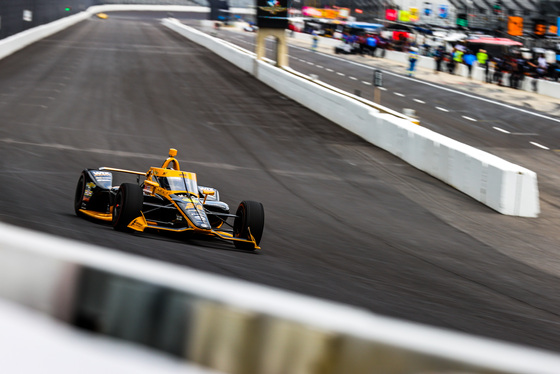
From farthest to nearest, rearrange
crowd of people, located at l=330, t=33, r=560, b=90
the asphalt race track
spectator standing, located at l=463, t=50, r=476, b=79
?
spectator standing, located at l=463, t=50, r=476, b=79 < crowd of people, located at l=330, t=33, r=560, b=90 < the asphalt race track

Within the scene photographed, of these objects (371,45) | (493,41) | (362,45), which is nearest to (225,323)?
(493,41)

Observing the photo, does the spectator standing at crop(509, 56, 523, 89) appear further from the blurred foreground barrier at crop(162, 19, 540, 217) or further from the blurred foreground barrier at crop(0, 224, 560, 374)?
the blurred foreground barrier at crop(0, 224, 560, 374)

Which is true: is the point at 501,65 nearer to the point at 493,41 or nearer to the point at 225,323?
the point at 493,41

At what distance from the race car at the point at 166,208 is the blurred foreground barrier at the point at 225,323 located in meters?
5.99

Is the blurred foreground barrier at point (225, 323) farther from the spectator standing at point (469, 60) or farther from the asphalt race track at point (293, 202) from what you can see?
the spectator standing at point (469, 60)

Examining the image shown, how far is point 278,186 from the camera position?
16234mm

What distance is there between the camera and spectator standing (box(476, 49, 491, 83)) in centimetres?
4062

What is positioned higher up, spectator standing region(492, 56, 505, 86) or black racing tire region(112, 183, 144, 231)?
black racing tire region(112, 183, 144, 231)

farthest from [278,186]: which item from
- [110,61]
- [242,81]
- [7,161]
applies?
[110,61]

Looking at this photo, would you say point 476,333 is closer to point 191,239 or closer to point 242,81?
point 191,239

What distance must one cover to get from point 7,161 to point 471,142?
14.1m

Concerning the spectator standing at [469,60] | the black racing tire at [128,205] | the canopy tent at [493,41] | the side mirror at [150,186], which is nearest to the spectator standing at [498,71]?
the spectator standing at [469,60]

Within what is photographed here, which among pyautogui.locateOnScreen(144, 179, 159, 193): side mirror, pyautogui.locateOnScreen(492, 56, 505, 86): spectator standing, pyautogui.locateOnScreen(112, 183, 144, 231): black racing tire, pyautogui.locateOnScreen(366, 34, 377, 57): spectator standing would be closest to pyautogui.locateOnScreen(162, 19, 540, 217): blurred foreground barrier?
pyautogui.locateOnScreen(144, 179, 159, 193): side mirror

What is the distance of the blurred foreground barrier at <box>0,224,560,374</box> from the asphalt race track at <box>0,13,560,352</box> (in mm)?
4424
